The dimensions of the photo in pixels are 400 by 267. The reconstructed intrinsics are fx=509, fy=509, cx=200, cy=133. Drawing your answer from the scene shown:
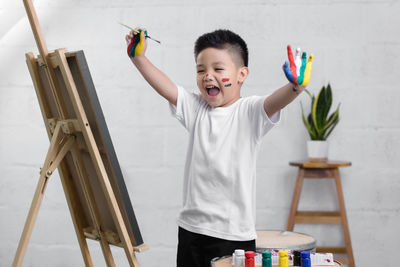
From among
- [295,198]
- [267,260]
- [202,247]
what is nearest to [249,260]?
[267,260]

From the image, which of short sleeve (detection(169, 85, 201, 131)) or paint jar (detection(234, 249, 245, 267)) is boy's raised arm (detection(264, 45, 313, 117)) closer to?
short sleeve (detection(169, 85, 201, 131))

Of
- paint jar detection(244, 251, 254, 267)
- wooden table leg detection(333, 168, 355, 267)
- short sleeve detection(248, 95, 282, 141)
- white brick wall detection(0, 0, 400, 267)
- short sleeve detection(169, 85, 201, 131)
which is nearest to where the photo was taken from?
paint jar detection(244, 251, 254, 267)

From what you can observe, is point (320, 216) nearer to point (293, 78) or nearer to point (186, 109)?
point (186, 109)

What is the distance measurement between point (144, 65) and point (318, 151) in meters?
1.17

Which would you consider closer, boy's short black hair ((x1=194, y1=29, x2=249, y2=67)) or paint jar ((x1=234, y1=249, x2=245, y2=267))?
paint jar ((x1=234, y1=249, x2=245, y2=267))

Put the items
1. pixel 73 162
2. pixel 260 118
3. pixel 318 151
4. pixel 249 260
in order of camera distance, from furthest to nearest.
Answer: pixel 318 151 < pixel 73 162 < pixel 260 118 < pixel 249 260

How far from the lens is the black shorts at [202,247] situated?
1407 mm

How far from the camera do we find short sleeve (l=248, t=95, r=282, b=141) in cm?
140

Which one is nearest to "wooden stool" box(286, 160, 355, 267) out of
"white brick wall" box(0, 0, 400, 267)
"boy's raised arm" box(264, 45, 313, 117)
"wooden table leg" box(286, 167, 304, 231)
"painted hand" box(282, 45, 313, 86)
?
"wooden table leg" box(286, 167, 304, 231)

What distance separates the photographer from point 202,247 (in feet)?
4.71

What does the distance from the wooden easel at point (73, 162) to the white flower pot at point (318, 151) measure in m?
1.12

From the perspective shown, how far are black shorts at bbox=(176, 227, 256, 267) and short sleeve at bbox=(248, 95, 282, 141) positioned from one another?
31 centimetres

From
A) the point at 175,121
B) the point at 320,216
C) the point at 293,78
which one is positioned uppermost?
the point at 293,78

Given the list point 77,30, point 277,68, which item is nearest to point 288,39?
point 277,68
